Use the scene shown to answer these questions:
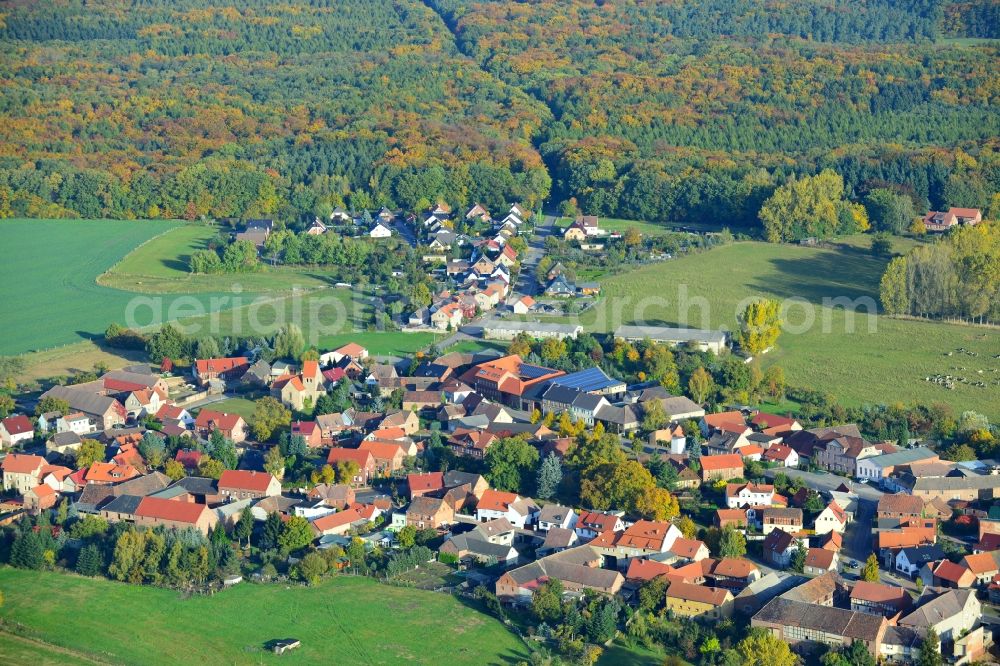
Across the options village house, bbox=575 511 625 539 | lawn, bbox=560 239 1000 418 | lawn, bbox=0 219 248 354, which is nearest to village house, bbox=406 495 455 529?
village house, bbox=575 511 625 539

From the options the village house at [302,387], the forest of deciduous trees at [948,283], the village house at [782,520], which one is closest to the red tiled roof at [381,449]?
the village house at [302,387]

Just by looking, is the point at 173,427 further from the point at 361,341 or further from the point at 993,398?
the point at 993,398

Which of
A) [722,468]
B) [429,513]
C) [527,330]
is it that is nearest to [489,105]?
[527,330]

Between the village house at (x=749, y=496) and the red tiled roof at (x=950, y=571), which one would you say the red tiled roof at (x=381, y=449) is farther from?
the red tiled roof at (x=950, y=571)

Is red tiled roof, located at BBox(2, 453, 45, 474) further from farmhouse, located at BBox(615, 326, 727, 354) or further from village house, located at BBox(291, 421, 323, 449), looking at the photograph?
farmhouse, located at BBox(615, 326, 727, 354)

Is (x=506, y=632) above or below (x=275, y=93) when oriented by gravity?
below

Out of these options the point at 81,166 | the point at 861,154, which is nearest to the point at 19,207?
the point at 81,166

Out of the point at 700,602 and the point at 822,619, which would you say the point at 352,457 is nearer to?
the point at 700,602

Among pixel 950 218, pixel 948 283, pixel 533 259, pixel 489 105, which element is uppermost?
pixel 489 105
